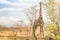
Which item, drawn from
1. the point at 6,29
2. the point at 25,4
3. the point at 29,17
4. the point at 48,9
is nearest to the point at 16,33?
the point at 6,29

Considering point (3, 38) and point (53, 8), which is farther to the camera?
point (53, 8)

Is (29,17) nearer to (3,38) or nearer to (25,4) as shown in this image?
(25,4)

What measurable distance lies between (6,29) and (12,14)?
29 cm

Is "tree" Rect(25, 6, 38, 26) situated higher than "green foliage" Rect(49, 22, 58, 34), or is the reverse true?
"tree" Rect(25, 6, 38, 26)

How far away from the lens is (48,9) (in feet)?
9.25

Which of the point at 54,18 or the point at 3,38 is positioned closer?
the point at 3,38

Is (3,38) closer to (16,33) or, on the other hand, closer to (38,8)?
(16,33)

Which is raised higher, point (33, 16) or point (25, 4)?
point (25, 4)

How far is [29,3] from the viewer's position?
2764 millimetres

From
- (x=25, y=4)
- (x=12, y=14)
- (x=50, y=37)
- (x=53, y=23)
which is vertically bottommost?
(x=50, y=37)

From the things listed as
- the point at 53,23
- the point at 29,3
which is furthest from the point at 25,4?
the point at 53,23

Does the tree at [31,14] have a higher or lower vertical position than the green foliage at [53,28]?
higher

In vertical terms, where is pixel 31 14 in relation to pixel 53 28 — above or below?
above

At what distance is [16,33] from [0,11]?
1.56ft
